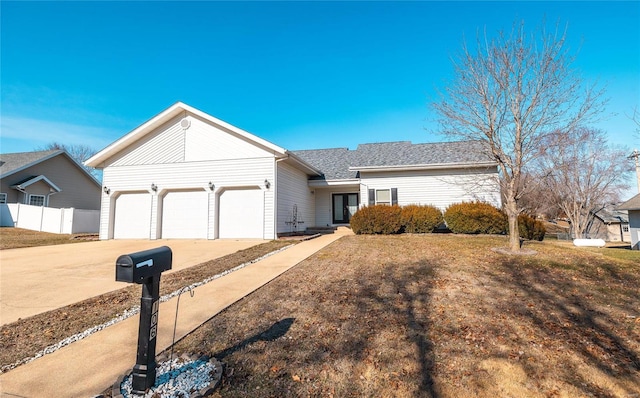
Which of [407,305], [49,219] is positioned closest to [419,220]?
[407,305]

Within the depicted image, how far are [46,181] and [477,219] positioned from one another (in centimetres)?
2861

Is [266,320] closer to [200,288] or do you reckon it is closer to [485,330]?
[200,288]

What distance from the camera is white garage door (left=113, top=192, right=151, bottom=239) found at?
14141 mm

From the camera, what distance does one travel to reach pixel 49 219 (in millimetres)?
17719

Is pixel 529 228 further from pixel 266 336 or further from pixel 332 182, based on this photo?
pixel 266 336

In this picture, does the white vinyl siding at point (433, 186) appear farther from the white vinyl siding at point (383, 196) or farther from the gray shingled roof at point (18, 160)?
the gray shingled roof at point (18, 160)

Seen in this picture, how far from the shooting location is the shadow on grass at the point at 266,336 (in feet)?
9.68

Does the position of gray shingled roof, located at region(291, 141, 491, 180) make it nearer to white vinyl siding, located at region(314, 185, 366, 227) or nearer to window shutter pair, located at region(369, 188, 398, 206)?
white vinyl siding, located at region(314, 185, 366, 227)

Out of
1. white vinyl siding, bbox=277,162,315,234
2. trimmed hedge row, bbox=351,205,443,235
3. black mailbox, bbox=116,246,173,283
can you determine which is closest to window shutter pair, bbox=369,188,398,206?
trimmed hedge row, bbox=351,205,443,235

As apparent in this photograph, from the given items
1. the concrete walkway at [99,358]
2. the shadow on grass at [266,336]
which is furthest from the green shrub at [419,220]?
the shadow on grass at [266,336]

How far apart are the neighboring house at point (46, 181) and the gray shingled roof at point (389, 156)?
64.5 feet

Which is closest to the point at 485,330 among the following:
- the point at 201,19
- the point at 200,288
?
the point at 200,288

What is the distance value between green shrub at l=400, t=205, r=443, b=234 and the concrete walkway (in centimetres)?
944

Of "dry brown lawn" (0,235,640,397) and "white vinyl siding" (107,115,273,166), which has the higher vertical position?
"white vinyl siding" (107,115,273,166)
